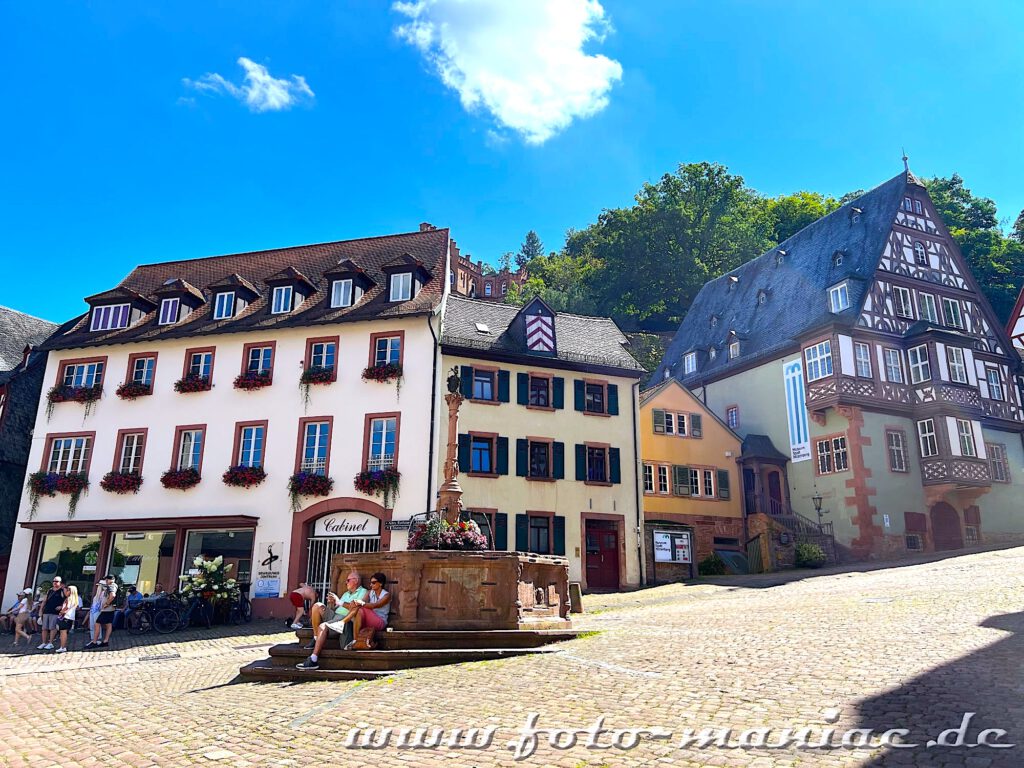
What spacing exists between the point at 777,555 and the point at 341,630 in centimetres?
2326

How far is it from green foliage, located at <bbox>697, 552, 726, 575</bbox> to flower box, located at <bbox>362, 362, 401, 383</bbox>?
13926 millimetres

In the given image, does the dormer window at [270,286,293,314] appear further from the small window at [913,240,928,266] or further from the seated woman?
the small window at [913,240,928,266]

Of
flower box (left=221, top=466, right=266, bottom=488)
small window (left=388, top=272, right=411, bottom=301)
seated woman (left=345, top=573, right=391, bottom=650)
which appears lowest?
seated woman (left=345, top=573, right=391, bottom=650)

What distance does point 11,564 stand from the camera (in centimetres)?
2678

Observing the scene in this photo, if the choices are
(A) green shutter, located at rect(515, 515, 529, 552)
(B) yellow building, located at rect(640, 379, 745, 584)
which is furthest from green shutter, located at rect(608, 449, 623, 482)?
(A) green shutter, located at rect(515, 515, 529, 552)

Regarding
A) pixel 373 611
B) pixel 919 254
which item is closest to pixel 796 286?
pixel 919 254

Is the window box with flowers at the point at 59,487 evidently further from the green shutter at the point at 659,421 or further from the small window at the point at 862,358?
the small window at the point at 862,358

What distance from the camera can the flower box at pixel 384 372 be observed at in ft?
86.7

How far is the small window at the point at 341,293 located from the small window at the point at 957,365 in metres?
25.0

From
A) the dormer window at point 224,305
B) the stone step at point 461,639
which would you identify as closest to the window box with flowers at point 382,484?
the dormer window at point 224,305

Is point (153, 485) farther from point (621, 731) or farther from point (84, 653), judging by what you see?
point (621, 731)

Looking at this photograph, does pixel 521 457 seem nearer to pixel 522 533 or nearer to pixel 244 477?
pixel 522 533

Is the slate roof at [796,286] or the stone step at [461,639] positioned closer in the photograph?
the stone step at [461,639]

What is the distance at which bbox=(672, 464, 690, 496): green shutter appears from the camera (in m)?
32.7
